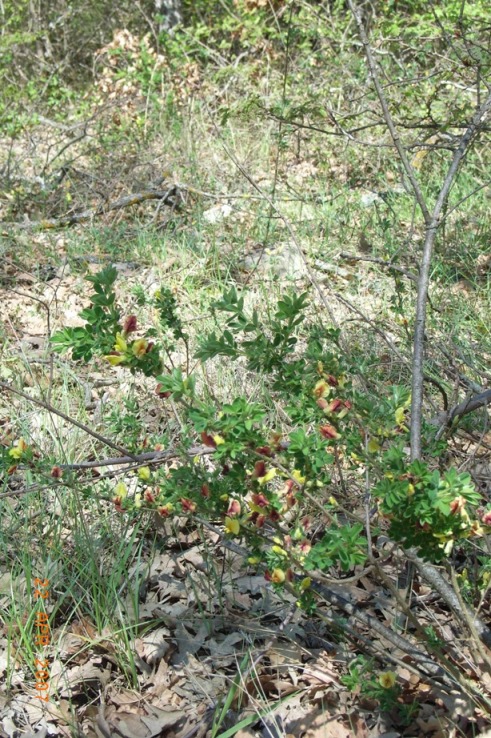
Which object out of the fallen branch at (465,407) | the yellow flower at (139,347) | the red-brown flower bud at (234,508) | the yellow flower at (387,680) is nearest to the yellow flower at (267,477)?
the red-brown flower bud at (234,508)

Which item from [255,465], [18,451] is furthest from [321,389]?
[18,451]

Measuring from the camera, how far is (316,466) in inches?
66.1

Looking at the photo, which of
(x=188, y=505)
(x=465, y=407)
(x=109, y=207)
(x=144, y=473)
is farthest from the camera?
(x=109, y=207)

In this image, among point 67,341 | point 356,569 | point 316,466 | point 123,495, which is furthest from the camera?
point 356,569

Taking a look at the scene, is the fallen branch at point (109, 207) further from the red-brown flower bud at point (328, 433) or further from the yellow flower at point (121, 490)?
the red-brown flower bud at point (328, 433)

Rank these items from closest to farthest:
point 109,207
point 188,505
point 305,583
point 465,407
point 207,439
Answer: point 207,439 < point 305,583 < point 188,505 < point 465,407 < point 109,207

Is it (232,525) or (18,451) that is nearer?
(232,525)

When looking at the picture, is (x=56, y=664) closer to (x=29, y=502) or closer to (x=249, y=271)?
(x=29, y=502)

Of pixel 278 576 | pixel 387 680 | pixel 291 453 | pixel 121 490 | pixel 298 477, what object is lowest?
pixel 387 680

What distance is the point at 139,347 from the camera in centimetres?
173

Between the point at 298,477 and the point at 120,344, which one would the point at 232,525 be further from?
the point at 120,344

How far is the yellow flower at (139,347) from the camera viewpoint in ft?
5.66

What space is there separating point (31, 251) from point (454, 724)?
12.9 ft

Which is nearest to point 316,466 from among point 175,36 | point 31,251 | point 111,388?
point 111,388
